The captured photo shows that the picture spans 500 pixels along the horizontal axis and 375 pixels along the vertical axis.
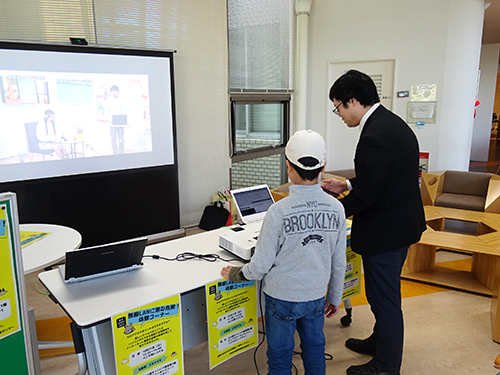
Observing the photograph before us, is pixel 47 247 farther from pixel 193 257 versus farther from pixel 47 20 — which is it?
pixel 47 20

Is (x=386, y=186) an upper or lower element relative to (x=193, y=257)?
upper

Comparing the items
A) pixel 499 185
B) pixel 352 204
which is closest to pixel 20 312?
pixel 352 204

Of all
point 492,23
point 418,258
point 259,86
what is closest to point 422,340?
point 418,258

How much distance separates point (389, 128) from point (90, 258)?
1.50 m

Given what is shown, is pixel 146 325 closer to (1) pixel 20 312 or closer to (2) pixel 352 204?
(1) pixel 20 312

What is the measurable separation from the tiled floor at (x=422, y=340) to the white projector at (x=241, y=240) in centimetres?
77

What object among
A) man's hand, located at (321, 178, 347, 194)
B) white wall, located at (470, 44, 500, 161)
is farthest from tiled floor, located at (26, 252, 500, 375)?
white wall, located at (470, 44, 500, 161)

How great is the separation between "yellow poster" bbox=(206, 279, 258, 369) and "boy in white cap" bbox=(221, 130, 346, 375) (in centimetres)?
14

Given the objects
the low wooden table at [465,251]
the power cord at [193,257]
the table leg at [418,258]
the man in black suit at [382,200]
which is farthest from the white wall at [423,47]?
the power cord at [193,257]

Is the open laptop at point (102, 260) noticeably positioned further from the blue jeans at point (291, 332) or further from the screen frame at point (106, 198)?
the screen frame at point (106, 198)

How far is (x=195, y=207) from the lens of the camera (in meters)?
4.82

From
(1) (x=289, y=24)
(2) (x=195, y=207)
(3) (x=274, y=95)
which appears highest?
(1) (x=289, y=24)

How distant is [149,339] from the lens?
162 cm

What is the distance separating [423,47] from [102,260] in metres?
4.86
